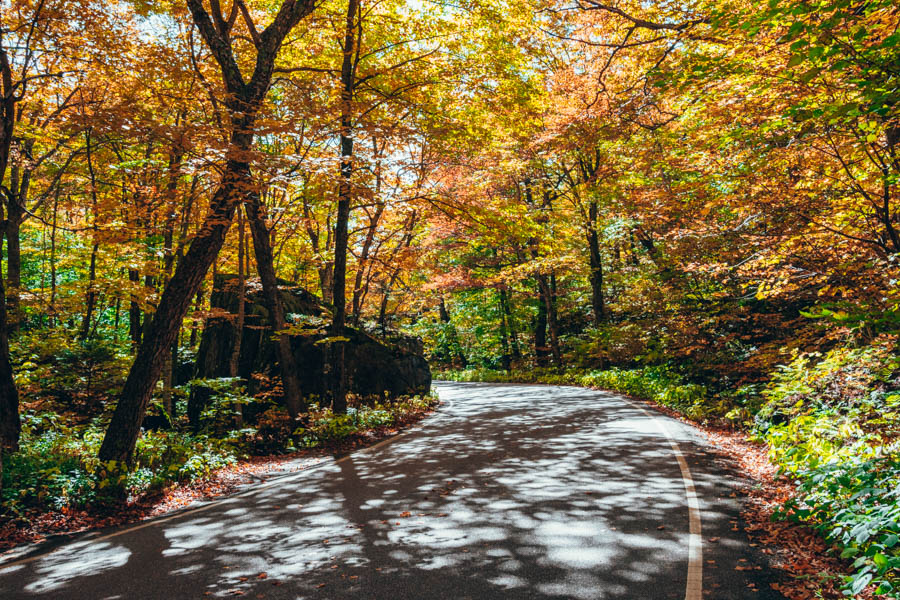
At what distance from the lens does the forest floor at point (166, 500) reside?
623cm

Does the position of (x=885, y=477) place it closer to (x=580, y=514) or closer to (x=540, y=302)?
(x=580, y=514)

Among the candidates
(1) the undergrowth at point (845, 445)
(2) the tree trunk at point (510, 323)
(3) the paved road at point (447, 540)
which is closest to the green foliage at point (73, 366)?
(3) the paved road at point (447, 540)

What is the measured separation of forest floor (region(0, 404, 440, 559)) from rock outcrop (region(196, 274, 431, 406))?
11.0 feet

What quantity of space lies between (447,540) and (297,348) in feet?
34.2

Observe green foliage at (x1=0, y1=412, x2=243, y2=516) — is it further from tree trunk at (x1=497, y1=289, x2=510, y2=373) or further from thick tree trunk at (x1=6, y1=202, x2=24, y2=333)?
tree trunk at (x1=497, y1=289, x2=510, y2=373)

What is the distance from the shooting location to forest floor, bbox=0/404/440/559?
20.4 ft

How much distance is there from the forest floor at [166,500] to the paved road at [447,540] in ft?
1.58

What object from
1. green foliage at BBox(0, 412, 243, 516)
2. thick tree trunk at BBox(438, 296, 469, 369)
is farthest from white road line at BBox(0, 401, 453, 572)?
thick tree trunk at BBox(438, 296, 469, 369)

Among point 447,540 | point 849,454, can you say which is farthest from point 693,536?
point 447,540

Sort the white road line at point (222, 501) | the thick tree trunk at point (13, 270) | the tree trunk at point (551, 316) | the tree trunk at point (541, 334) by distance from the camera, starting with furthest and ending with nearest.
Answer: the tree trunk at point (541, 334), the tree trunk at point (551, 316), the thick tree trunk at point (13, 270), the white road line at point (222, 501)

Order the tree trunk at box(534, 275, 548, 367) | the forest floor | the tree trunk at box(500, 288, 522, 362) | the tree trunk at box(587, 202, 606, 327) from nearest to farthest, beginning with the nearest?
1. the forest floor
2. the tree trunk at box(587, 202, 606, 327)
3. the tree trunk at box(534, 275, 548, 367)
4. the tree trunk at box(500, 288, 522, 362)

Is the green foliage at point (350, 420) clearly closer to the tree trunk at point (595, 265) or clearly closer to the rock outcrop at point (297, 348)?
the rock outcrop at point (297, 348)

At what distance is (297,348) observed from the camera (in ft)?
48.2

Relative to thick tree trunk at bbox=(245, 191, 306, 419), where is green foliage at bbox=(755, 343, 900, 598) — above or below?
below
